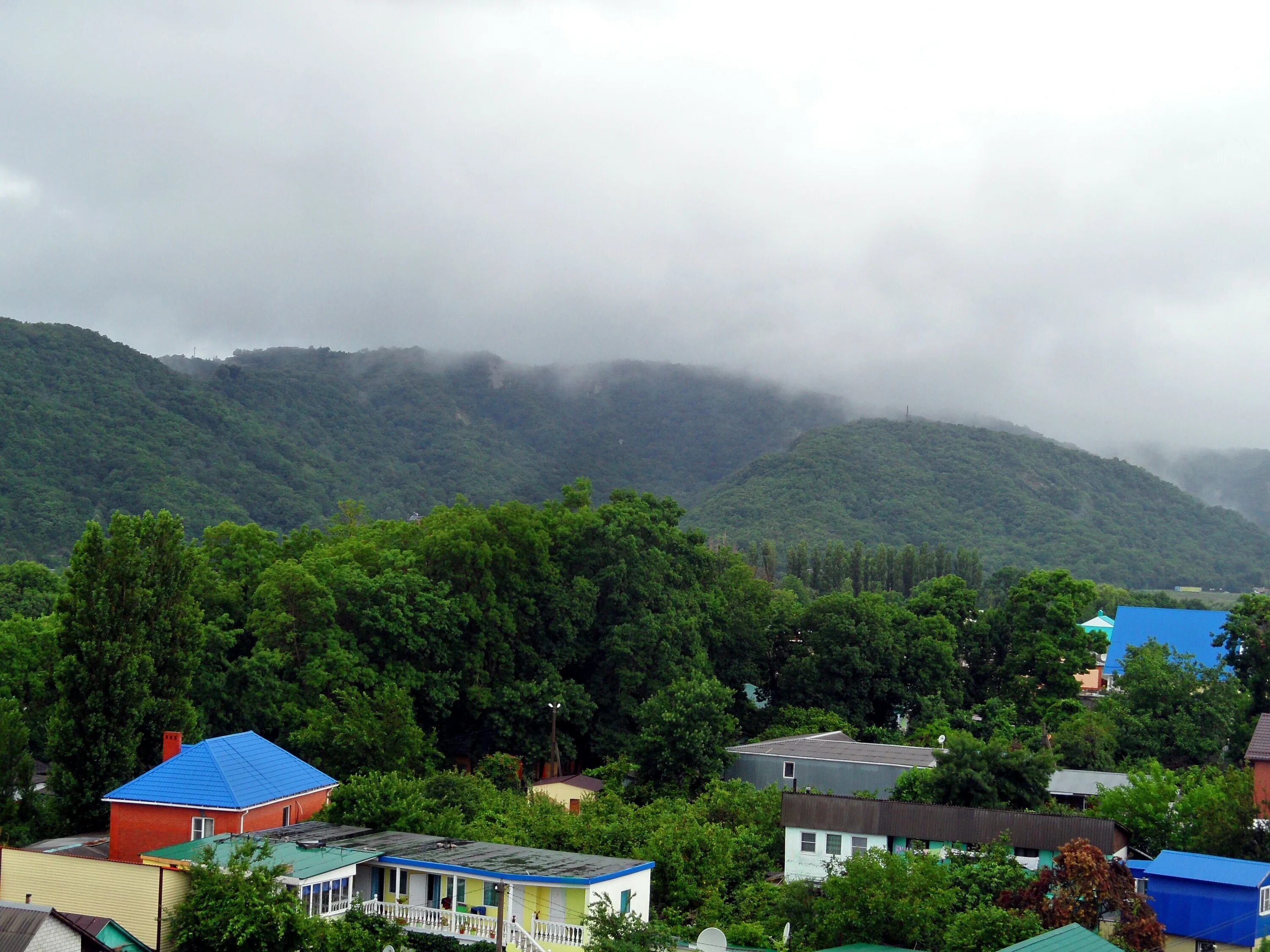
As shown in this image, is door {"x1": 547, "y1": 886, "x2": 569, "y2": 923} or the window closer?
the window

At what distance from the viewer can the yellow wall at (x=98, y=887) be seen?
75.9 ft

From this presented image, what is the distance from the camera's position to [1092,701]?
209 feet

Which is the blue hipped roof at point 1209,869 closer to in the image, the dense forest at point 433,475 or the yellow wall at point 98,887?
the yellow wall at point 98,887

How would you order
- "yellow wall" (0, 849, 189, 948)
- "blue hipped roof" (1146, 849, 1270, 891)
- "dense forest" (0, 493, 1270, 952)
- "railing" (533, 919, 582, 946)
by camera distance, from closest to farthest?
1. "yellow wall" (0, 849, 189, 948)
2. "railing" (533, 919, 582, 946)
3. "blue hipped roof" (1146, 849, 1270, 891)
4. "dense forest" (0, 493, 1270, 952)

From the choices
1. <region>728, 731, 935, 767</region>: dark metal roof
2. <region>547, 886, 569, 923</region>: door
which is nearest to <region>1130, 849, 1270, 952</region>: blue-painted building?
<region>728, 731, 935, 767</region>: dark metal roof

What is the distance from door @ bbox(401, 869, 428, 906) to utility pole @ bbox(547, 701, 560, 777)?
2134 cm

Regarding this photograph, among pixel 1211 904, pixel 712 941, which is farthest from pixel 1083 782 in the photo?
pixel 712 941

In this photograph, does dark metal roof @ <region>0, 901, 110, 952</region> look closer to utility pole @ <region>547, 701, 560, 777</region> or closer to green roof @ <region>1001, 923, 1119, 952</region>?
green roof @ <region>1001, 923, 1119, 952</region>

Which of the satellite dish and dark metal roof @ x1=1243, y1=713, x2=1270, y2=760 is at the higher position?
dark metal roof @ x1=1243, y1=713, x2=1270, y2=760

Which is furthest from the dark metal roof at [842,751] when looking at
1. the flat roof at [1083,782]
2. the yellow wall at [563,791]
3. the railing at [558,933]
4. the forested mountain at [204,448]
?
the forested mountain at [204,448]

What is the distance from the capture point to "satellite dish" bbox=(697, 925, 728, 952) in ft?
77.8

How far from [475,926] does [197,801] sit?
845 cm

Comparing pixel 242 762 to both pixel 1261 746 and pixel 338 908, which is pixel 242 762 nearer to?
pixel 338 908

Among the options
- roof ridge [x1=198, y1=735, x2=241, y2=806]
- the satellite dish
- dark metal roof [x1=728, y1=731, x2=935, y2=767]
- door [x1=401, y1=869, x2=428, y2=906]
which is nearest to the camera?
the satellite dish
